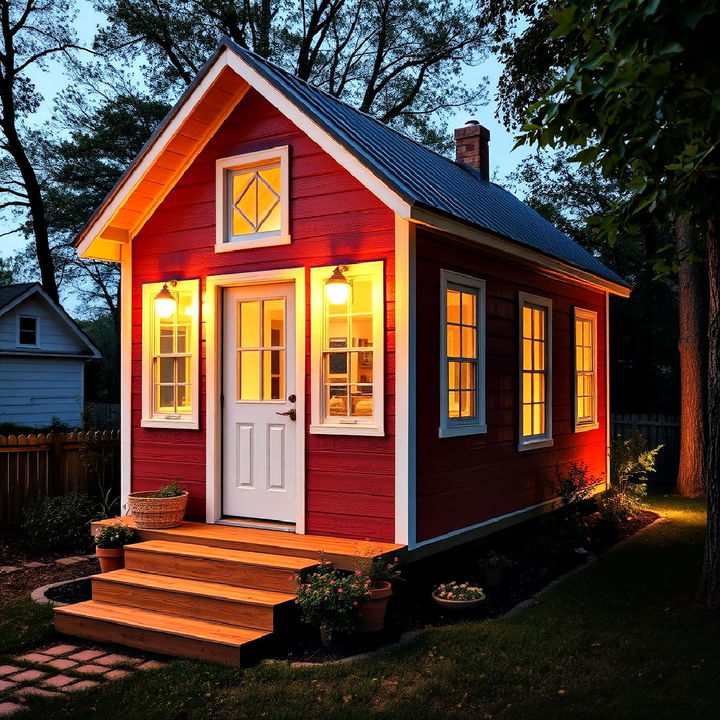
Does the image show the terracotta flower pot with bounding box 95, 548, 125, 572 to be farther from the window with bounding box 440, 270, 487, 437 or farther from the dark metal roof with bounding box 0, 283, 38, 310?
the dark metal roof with bounding box 0, 283, 38, 310

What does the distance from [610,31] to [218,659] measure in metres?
4.78

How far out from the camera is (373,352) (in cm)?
665

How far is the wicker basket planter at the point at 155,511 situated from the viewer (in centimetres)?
720

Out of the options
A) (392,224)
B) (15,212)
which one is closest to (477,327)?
(392,224)

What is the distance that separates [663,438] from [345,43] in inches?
522

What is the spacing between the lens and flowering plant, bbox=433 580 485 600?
6301 millimetres

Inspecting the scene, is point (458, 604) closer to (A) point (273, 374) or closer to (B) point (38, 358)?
(A) point (273, 374)

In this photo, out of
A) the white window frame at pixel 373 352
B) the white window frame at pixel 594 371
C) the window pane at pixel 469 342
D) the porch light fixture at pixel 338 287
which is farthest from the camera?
the white window frame at pixel 594 371

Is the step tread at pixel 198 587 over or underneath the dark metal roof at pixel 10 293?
underneath

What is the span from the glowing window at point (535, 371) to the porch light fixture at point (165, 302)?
12.3 feet

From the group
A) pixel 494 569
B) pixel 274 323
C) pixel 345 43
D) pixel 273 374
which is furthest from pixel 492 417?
pixel 345 43

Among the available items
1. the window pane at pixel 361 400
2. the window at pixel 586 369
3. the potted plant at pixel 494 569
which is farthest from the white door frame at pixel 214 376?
the window at pixel 586 369

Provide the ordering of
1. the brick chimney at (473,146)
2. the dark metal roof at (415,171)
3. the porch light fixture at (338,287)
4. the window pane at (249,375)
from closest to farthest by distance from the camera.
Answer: the dark metal roof at (415,171), the porch light fixture at (338,287), the window pane at (249,375), the brick chimney at (473,146)

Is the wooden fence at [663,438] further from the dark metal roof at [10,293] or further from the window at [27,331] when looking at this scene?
the window at [27,331]
